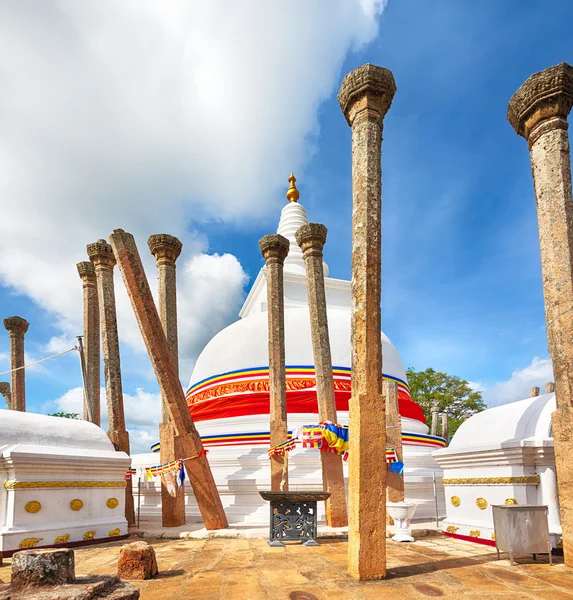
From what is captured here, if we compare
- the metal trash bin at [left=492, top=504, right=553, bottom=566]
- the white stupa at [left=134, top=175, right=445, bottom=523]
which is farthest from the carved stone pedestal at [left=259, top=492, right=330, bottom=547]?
the white stupa at [left=134, top=175, right=445, bottom=523]

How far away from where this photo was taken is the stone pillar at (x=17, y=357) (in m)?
15.1

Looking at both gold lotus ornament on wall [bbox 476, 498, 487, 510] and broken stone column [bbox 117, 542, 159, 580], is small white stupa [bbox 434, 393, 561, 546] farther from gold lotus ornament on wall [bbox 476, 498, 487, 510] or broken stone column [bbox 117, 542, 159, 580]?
broken stone column [bbox 117, 542, 159, 580]

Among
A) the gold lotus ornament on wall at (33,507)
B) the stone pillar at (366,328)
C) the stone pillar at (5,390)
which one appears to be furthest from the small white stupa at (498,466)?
the stone pillar at (5,390)

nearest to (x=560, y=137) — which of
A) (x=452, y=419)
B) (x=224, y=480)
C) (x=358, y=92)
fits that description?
(x=358, y=92)

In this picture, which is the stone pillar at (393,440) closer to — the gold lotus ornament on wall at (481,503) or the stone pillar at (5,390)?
the gold lotus ornament on wall at (481,503)

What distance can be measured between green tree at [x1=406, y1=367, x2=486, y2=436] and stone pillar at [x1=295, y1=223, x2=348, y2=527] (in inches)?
842

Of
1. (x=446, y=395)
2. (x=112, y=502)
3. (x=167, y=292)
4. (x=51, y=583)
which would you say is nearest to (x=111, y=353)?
(x=167, y=292)

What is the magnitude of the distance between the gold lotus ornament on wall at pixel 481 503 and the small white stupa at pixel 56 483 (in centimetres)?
632

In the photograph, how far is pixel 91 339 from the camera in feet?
43.2

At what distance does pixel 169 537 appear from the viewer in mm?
9281

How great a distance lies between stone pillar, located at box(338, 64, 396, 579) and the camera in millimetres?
5508

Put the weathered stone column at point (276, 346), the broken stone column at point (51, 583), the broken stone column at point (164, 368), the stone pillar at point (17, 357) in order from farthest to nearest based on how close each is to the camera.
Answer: the stone pillar at point (17, 357)
the weathered stone column at point (276, 346)
the broken stone column at point (164, 368)
the broken stone column at point (51, 583)

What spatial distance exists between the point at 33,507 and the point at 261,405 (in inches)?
322

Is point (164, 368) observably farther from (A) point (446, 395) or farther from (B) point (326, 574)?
(A) point (446, 395)
